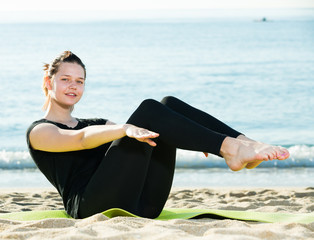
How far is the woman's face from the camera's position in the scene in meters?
3.17

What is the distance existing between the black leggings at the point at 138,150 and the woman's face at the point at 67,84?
51cm

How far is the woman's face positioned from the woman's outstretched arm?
296 millimetres

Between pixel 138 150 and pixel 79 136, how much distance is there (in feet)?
1.10

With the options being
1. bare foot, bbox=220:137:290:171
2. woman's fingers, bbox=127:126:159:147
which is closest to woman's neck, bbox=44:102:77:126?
woman's fingers, bbox=127:126:159:147

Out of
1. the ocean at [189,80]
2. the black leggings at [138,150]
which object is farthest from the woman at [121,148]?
the ocean at [189,80]

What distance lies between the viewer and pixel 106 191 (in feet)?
9.32

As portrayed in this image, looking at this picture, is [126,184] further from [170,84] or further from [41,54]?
[41,54]

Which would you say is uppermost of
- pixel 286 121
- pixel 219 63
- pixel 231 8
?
pixel 231 8

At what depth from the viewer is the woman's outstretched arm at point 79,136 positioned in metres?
A: 2.61

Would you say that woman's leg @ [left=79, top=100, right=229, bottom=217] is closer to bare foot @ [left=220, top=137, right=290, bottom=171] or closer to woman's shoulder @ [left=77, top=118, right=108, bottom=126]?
bare foot @ [left=220, top=137, right=290, bottom=171]

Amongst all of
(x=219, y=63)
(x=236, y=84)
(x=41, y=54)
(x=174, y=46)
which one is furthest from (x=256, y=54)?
(x=41, y=54)

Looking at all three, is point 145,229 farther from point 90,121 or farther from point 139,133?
point 90,121

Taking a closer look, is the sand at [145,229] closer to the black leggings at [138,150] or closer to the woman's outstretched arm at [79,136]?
the black leggings at [138,150]

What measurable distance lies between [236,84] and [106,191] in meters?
13.4
